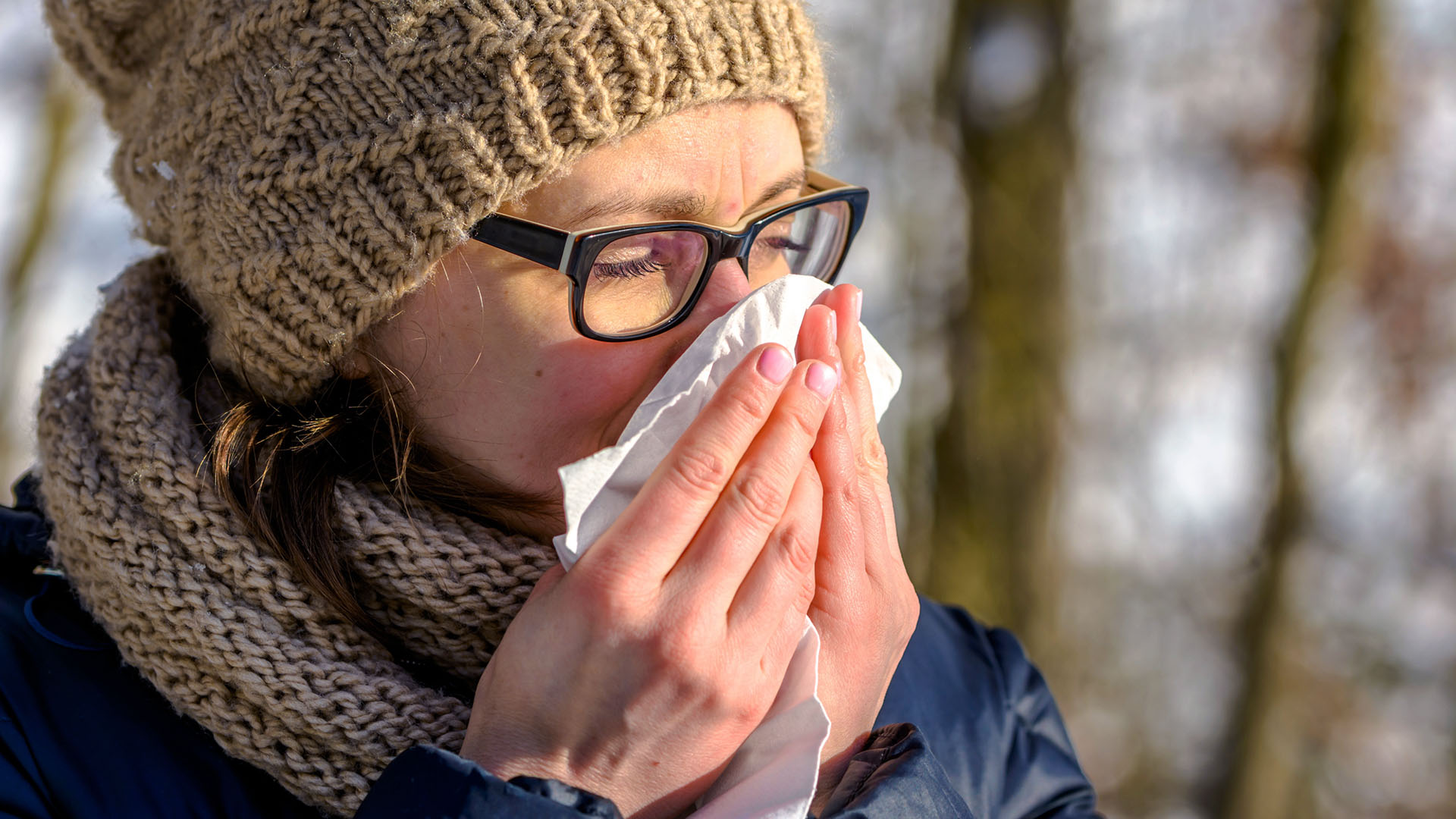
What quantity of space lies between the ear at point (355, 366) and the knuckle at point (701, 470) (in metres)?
0.70

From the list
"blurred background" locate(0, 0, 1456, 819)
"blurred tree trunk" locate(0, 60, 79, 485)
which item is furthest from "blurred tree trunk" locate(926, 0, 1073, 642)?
"blurred tree trunk" locate(0, 60, 79, 485)

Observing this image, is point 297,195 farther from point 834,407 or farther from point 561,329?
point 834,407

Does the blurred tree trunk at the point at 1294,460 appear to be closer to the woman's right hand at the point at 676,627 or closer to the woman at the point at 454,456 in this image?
the woman at the point at 454,456

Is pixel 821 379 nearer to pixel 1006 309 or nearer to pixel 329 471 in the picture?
pixel 329 471

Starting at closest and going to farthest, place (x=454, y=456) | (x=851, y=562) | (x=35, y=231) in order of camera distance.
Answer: (x=851, y=562) → (x=454, y=456) → (x=35, y=231)

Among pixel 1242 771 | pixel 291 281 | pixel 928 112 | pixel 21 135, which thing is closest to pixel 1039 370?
pixel 928 112

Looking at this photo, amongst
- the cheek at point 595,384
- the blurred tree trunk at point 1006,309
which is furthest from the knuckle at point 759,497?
the blurred tree trunk at point 1006,309

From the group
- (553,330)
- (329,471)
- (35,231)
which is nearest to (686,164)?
(553,330)

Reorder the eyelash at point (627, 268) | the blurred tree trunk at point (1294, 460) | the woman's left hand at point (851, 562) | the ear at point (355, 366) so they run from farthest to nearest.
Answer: the blurred tree trunk at point (1294, 460) → the ear at point (355, 366) → the eyelash at point (627, 268) → the woman's left hand at point (851, 562)

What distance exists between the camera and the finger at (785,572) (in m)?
1.26

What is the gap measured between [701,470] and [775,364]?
0.18m

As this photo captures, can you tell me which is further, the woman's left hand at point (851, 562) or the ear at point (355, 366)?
the ear at point (355, 366)

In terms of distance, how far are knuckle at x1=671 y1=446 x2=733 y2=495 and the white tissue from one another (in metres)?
0.14

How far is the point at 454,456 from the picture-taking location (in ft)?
5.27
